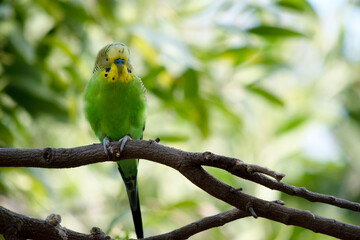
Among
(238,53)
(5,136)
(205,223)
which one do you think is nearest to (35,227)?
(205,223)

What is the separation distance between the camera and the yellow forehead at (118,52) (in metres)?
1.99

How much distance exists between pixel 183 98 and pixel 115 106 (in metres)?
0.74

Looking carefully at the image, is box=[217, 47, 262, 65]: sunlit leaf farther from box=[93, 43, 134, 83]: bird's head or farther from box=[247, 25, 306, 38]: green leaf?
box=[93, 43, 134, 83]: bird's head

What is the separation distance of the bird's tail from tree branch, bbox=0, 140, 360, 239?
51cm

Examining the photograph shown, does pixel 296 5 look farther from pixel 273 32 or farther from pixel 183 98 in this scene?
pixel 183 98

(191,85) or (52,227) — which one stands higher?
(191,85)

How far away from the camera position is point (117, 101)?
2.10m

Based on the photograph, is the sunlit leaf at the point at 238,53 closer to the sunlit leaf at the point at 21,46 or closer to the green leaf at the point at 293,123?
the green leaf at the point at 293,123

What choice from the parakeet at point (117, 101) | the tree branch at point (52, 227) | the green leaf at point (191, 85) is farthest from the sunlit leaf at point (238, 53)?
the tree branch at point (52, 227)

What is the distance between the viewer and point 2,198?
273 centimetres

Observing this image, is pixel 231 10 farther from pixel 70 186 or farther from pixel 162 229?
pixel 70 186

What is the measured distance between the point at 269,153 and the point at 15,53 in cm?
162

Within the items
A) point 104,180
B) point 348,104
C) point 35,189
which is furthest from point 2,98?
point 348,104

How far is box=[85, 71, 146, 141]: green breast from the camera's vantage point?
82.1 inches
